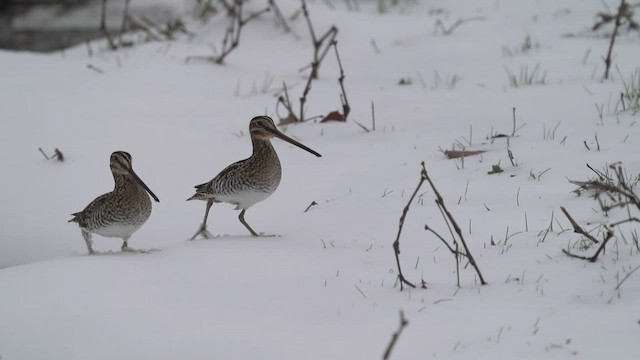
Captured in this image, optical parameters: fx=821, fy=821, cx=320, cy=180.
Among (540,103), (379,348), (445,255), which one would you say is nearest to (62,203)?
(445,255)

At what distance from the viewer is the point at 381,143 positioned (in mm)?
7047

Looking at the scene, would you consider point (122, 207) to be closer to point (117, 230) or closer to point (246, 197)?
point (117, 230)

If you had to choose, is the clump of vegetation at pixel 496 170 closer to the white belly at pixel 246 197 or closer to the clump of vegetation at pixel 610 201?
the clump of vegetation at pixel 610 201

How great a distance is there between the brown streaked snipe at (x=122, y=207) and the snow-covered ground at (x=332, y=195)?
26 cm

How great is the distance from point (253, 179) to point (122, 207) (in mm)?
843

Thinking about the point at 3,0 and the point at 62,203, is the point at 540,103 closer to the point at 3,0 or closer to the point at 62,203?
the point at 62,203

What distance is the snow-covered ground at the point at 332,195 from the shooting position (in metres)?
3.73

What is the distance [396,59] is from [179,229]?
4.35m

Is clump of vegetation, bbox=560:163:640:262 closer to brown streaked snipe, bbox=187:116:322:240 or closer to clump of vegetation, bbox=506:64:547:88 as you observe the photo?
brown streaked snipe, bbox=187:116:322:240

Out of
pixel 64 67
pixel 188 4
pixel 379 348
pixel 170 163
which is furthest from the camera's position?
pixel 188 4

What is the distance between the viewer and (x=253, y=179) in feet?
17.4

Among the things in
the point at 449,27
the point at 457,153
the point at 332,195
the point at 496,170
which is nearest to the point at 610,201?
the point at 496,170

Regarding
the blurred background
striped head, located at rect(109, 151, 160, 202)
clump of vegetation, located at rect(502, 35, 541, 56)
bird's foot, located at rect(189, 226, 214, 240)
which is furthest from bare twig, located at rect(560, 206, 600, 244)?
the blurred background

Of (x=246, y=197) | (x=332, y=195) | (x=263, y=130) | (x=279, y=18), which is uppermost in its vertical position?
(x=279, y=18)
